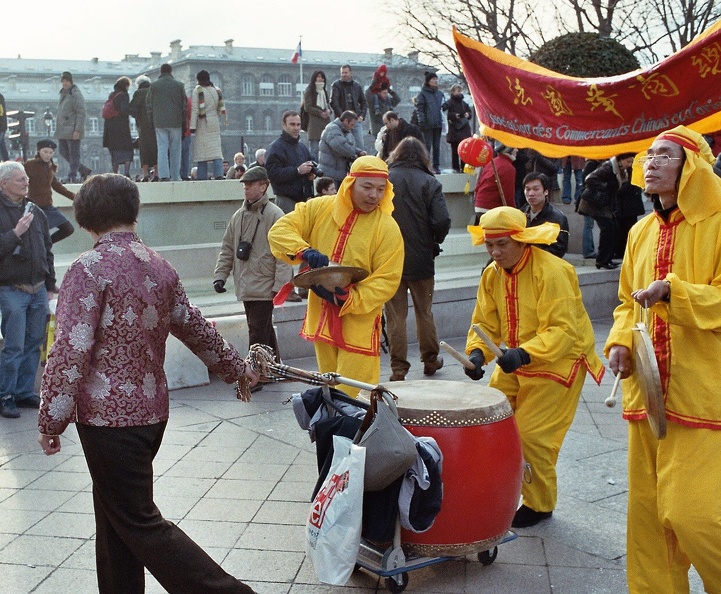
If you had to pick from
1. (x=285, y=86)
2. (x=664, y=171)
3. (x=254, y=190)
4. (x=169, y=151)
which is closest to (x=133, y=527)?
(x=664, y=171)

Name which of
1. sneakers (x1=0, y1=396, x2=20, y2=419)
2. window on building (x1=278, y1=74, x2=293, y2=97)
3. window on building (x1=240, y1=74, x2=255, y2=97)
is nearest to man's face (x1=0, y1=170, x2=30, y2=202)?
sneakers (x1=0, y1=396, x2=20, y2=419)

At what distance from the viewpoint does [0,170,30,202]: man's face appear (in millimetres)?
7098

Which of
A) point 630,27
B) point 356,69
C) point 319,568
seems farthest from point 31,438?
point 356,69

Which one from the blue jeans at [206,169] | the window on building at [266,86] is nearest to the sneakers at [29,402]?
the blue jeans at [206,169]

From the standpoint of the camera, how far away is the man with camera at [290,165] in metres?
9.73

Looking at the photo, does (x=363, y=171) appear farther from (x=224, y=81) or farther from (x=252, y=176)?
(x=224, y=81)

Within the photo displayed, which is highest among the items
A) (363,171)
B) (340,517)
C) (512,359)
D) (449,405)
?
(363,171)

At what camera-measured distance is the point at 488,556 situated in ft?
14.1

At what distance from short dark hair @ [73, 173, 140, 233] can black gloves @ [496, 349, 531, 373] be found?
1994mm

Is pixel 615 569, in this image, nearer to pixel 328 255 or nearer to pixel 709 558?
pixel 709 558

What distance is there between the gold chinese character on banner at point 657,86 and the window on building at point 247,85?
77.7 m

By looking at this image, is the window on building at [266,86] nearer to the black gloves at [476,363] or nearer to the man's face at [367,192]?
the man's face at [367,192]

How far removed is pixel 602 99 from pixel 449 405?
11.7 feet

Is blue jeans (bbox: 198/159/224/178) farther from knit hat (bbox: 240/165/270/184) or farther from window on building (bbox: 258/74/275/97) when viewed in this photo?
window on building (bbox: 258/74/275/97)
